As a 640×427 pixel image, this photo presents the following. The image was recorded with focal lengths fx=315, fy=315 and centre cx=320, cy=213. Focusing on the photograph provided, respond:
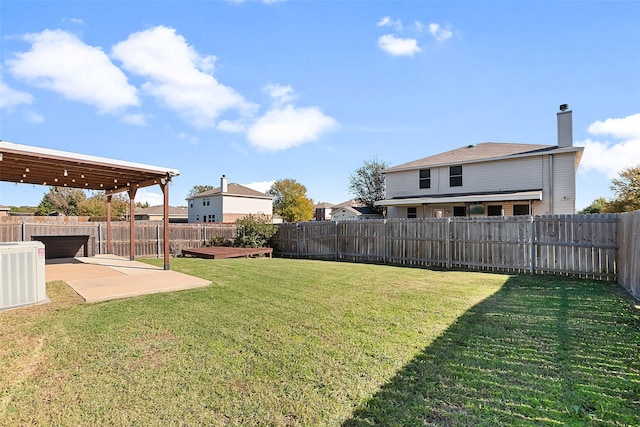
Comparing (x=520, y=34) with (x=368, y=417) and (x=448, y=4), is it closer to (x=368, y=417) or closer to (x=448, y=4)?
(x=448, y=4)

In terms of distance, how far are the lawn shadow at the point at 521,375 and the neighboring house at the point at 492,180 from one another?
366 inches

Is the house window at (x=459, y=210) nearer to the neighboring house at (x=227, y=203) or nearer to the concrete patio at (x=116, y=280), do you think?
the concrete patio at (x=116, y=280)

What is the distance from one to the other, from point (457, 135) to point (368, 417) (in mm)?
24295

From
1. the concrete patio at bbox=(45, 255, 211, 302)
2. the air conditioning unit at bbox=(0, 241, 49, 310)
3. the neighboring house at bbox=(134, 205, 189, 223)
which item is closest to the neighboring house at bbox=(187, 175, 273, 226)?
the neighboring house at bbox=(134, 205, 189, 223)

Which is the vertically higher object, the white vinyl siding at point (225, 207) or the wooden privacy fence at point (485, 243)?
the white vinyl siding at point (225, 207)

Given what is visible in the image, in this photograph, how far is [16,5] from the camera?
798 centimetres

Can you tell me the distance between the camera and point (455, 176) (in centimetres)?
1875

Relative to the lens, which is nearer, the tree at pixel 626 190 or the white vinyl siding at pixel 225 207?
the tree at pixel 626 190

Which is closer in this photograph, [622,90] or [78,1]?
[78,1]

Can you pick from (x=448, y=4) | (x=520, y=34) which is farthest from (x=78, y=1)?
(x=520, y=34)

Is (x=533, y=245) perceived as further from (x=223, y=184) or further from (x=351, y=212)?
(x=351, y=212)

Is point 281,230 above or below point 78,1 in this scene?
below

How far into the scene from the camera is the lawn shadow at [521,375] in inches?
94.7

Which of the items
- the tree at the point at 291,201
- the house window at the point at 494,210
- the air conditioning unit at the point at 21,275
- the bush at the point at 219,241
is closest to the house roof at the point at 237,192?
the tree at the point at 291,201
